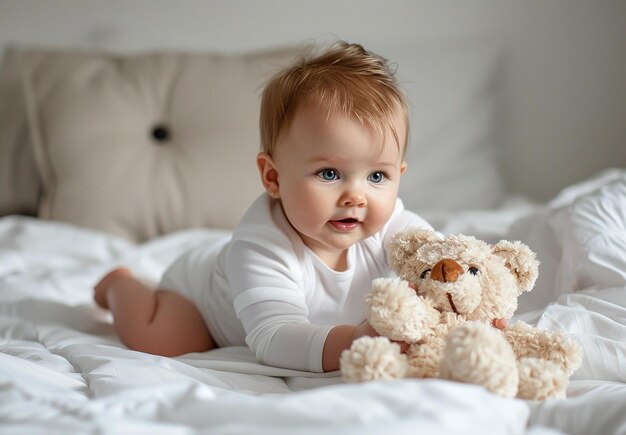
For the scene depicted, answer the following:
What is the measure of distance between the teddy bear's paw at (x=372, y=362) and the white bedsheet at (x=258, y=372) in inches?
2.4

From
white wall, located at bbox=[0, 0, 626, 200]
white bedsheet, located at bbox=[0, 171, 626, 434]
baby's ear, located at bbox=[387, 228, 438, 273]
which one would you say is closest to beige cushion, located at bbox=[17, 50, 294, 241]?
white bedsheet, located at bbox=[0, 171, 626, 434]

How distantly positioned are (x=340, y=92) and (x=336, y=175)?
11 cm

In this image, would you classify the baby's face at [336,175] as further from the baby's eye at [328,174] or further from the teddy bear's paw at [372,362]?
the teddy bear's paw at [372,362]

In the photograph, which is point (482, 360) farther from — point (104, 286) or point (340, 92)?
point (104, 286)

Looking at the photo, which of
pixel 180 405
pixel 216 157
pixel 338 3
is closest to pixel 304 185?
pixel 180 405

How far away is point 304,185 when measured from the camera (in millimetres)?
951

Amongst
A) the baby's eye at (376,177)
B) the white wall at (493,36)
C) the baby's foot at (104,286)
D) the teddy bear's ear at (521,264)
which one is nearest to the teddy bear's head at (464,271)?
the teddy bear's ear at (521,264)

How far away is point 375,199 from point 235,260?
23cm

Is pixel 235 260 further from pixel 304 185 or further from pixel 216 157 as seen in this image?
pixel 216 157

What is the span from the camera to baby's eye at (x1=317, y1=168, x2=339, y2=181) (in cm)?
95

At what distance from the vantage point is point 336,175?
3.12ft

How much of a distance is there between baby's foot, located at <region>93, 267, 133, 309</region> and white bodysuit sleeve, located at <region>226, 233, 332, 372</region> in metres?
0.35

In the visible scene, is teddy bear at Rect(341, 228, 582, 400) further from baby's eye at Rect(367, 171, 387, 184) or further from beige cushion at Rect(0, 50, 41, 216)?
beige cushion at Rect(0, 50, 41, 216)

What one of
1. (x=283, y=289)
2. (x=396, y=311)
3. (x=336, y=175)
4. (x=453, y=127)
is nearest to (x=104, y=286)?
(x=283, y=289)
